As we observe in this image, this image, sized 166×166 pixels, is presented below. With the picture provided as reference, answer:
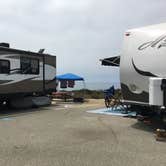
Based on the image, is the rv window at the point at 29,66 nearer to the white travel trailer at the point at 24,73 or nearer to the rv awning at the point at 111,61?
the white travel trailer at the point at 24,73

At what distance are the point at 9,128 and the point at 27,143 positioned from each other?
2.79 m

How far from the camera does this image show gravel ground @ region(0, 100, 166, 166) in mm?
7465

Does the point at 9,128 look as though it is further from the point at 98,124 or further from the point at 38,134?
the point at 98,124

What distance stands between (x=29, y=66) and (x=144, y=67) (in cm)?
911

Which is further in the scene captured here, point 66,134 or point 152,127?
point 152,127

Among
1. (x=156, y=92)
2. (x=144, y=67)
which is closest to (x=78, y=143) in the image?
(x=156, y=92)

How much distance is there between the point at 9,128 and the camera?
11820 millimetres

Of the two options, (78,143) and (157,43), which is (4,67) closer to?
(157,43)

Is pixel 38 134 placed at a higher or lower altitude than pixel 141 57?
lower

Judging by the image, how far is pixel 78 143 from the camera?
30.4ft

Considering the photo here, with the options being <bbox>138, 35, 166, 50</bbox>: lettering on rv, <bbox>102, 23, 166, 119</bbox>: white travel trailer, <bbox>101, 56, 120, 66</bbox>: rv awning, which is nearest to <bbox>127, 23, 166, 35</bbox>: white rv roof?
<bbox>102, 23, 166, 119</bbox>: white travel trailer

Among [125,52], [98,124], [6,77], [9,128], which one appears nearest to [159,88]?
[125,52]

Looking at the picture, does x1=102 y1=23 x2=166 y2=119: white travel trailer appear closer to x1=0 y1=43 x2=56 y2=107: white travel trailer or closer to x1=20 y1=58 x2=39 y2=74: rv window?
x1=0 y1=43 x2=56 y2=107: white travel trailer

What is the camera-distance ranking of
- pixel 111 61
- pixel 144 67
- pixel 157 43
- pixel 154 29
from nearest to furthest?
1. pixel 157 43
2. pixel 144 67
3. pixel 154 29
4. pixel 111 61
